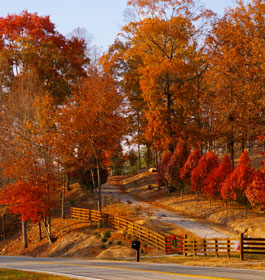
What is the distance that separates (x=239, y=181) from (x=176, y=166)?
31.9ft

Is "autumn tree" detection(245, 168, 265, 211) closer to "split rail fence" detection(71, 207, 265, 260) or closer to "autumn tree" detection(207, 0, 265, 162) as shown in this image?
"split rail fence" detection(71, 207, 265, 260)

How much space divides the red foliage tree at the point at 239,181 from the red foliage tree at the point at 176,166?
26.5 ft

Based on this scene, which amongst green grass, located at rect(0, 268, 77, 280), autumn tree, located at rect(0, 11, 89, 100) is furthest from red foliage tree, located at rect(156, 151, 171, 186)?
green grass, located at rect(0, 268, 77, 280)

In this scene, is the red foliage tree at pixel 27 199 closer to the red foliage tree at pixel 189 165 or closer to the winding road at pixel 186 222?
the winding road at pixel 186 222

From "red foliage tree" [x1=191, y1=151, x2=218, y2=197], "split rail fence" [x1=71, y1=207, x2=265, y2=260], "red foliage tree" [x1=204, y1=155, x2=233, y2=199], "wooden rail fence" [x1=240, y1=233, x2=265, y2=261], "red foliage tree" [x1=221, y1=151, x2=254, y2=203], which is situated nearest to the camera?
"wooden rail fence" [x1=240, y1=233, x2=265, y2=261]

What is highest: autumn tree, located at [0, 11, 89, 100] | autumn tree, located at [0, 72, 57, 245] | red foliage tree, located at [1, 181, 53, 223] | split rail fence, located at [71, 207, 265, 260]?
autumn tree, located at [0, 11, 89, 100]

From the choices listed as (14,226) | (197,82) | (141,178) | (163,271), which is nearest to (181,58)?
(197,82)

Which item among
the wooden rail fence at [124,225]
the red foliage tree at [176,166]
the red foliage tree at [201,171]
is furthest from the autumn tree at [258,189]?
the red foliage tree at [176,166]

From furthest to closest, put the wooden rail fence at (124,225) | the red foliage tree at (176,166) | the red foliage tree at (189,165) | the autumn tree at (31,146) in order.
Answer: the red foliage tree at (176,166)
the red foliage tree at (189,165)
the autumn tree at (31,146)
the wooden rail fence at (124,225)

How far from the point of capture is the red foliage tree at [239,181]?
32094 millimetres

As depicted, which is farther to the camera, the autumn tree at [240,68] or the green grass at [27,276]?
the autumn tree at [240,68]

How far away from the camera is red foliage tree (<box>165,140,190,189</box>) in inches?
1612

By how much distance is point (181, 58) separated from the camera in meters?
43.9

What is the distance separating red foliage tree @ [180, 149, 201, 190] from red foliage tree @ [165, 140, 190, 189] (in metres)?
1.30
